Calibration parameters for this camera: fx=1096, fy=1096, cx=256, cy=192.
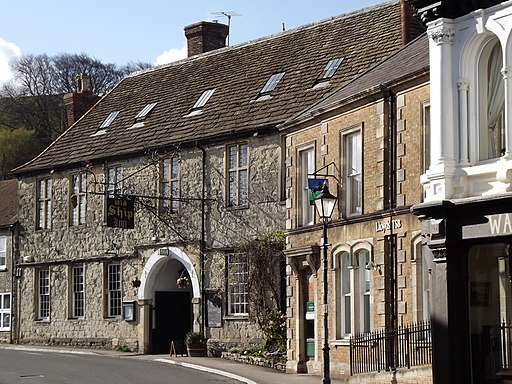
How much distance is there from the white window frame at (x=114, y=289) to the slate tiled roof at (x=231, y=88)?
13.1 ft

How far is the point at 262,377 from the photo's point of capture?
87.1ft

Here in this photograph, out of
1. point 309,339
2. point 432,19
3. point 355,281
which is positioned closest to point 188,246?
point 309,339

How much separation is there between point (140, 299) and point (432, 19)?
21067mm

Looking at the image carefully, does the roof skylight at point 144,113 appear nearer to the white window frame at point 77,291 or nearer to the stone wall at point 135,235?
the stone wall at point 135,235

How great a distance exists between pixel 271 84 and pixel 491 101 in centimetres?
1817

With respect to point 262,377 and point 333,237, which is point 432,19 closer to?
point 333,237

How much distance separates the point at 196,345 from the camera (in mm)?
34156

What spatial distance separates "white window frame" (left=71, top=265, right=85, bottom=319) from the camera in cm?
4039

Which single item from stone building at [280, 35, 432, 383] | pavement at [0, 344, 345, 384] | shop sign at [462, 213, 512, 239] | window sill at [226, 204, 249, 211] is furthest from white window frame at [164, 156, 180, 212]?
shop sign at [462, 213, 512, 239]

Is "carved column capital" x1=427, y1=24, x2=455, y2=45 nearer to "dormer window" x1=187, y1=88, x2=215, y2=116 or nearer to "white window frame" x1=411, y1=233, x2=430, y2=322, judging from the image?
"white window frame" x1=411, y1=233, x2=430, y2=322

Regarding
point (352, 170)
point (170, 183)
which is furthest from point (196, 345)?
point (352, 170)

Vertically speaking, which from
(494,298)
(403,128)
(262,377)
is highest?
(403,128)

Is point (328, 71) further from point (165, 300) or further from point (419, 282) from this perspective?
point (419, 282)

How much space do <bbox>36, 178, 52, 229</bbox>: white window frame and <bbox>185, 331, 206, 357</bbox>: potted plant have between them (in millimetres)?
10737
